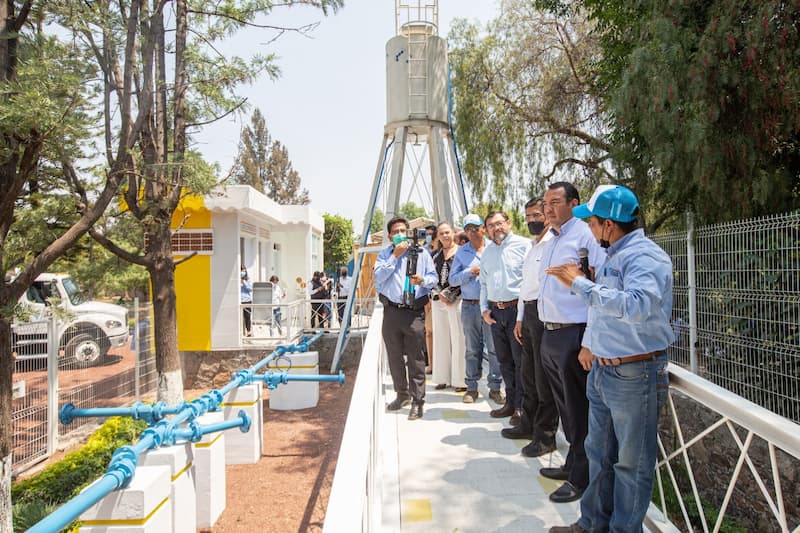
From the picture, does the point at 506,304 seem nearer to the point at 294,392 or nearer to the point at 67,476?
the point at 67,476

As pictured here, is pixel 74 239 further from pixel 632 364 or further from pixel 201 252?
pixel 201 252

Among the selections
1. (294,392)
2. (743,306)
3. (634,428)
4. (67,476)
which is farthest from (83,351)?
(743,306)

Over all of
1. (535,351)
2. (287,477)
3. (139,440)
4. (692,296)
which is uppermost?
(692,296)

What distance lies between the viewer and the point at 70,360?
8.12 meters

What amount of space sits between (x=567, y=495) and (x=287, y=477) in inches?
207

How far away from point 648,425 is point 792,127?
14.1ft

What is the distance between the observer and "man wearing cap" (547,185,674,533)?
218 centimetres

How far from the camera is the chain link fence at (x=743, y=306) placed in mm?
4691

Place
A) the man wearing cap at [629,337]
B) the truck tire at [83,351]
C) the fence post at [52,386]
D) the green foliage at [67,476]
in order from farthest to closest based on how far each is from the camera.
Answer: the truck tire at [83,351] → the fence post at [52,386] → the green foliage at [67,476] → the man wearing cap at [629,337]

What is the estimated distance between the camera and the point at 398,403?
188 inches

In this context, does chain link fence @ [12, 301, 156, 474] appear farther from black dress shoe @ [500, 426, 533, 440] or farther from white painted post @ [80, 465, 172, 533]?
black dress shoe @ [500, 426, 533, 440]

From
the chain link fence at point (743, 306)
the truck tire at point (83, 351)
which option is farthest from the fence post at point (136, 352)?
the chain link fence at point (743, 306)

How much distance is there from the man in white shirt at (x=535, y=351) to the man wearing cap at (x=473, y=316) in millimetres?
1073

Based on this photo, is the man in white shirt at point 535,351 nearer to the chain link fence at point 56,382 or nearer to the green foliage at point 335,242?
the chain link fence at point 56,382
